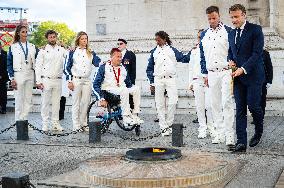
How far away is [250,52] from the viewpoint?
824 centimetres

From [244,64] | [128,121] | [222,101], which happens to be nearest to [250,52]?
[244,64]

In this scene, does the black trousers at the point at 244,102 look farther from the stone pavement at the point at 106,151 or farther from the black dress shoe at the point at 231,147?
the stone pavement at the point at 106,151

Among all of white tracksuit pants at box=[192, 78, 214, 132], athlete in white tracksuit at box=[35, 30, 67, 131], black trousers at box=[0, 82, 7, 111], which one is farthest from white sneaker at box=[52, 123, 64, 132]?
black trousers at box=[0, 82, 7, 111]

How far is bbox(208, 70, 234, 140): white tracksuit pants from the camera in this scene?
864 cm

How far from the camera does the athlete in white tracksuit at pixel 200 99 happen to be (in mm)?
10156

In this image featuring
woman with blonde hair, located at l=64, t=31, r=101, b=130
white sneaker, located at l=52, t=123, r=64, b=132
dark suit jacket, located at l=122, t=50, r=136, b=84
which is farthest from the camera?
dark suit jacket, located at l=122, t=50, r=136, b=84

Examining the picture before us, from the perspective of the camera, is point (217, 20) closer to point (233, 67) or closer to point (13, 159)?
point (233, 67)

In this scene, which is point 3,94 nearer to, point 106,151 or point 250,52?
point 106,151

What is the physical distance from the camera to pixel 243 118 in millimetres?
8281

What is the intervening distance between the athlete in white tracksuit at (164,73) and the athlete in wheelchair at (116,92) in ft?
1.62

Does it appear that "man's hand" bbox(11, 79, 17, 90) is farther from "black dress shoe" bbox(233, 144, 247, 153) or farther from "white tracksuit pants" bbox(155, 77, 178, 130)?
"black dress shoe" bbox(233, 144, 247, 153)

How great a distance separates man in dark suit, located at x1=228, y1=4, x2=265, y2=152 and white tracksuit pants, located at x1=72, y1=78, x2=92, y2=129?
166 inches

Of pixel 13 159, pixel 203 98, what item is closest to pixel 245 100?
pixel 203 98

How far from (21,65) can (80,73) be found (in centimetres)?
133
